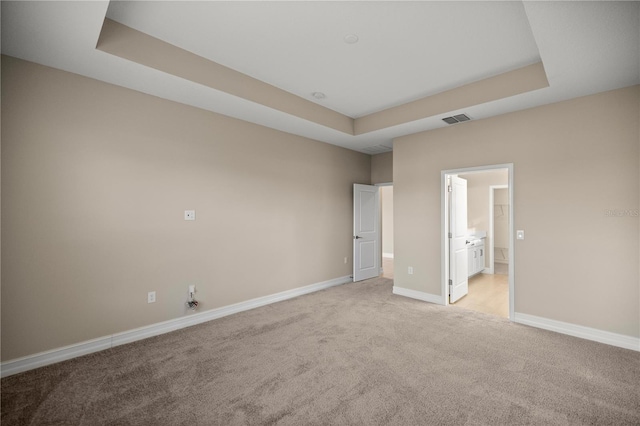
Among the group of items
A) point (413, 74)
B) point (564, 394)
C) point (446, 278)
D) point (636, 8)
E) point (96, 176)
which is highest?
point (413, 74)

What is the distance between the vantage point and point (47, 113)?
2623 millimetres

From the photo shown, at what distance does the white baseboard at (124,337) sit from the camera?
8.18 ft

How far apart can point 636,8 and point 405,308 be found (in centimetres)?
368

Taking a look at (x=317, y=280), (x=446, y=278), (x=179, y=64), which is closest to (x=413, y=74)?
(x=179, y=64)

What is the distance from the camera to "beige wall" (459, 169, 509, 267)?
6.70 m

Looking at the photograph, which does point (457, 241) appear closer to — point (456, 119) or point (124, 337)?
point (456, 119)

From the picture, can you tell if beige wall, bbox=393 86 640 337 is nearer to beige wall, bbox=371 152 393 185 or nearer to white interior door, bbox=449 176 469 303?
white interior door, bbox=449 176 469 303

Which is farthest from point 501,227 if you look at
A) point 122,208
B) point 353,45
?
point 122,208

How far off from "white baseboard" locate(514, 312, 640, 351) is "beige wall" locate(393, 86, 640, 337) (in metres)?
0.05

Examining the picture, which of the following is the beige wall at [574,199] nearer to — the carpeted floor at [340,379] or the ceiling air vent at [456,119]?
the ceiling air vent at [456,119]

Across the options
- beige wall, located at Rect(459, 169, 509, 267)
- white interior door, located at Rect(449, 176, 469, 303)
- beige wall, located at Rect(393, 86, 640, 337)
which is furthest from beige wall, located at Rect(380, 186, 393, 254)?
beige wall, located at Rect(393, 86, 640, 337)

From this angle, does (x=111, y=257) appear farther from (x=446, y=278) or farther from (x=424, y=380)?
(x=446, y=278)

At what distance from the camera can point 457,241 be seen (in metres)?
4.53

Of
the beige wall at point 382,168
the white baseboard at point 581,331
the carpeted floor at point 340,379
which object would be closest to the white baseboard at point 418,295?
the carpeted floor at point 340,379
